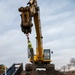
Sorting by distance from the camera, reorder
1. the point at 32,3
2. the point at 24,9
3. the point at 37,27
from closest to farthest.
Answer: the point at 24,9, the point at 32,3, the point at 37,27

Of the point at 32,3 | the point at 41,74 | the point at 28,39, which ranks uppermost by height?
the point at 32,3

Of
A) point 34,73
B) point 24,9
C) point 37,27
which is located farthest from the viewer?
point 37,27

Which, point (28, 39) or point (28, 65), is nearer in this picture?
point (28, 39)

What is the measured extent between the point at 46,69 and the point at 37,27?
550cm

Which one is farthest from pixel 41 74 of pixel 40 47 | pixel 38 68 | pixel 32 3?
pixel 32 3

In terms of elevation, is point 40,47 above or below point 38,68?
above

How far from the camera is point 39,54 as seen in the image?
32.2 m

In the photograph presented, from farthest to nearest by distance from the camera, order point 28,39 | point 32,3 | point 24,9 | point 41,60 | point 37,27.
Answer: point 41,60, point 37,27, point 32,3, point 24,9, point 28,39

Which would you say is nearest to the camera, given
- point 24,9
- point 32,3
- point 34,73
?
point 24,9

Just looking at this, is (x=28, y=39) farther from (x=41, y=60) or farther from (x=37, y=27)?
(x=41, y=60)

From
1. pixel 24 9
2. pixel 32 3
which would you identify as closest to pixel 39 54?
pixel 32 3

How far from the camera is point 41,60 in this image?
32.2 metres

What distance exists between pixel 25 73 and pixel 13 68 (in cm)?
423

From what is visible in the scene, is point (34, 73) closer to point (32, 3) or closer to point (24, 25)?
point (32, 3)
